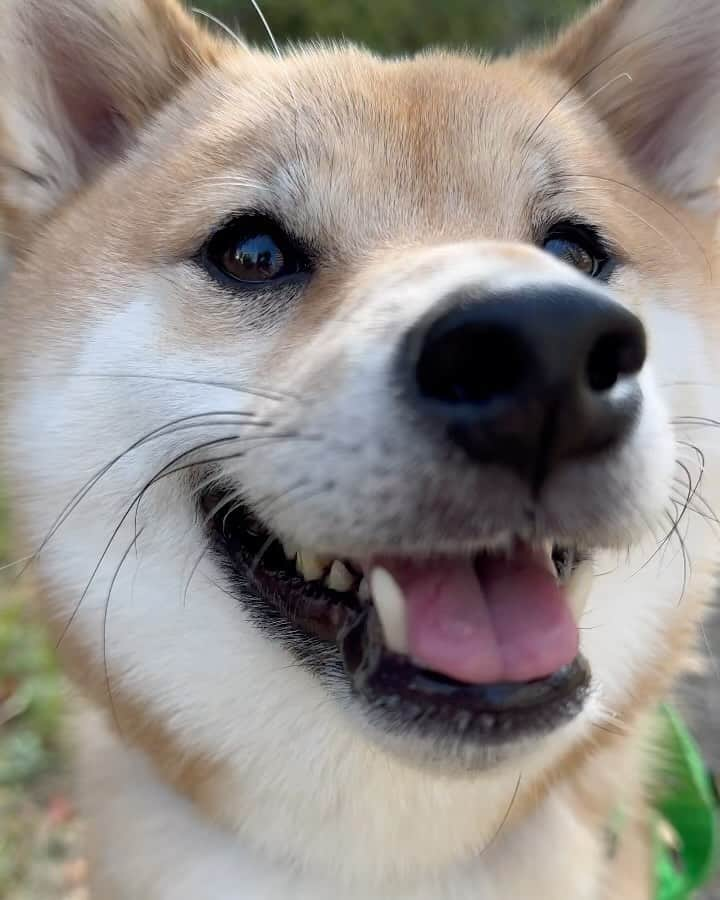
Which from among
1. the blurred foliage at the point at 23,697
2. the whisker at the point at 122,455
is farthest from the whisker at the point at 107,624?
the blurred foliage at the point at 23,697

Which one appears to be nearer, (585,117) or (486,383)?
(486,383)

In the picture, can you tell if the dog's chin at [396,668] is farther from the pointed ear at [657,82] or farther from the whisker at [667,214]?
the pointed ear at [657,82]

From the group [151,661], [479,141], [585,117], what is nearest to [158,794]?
[151,661]

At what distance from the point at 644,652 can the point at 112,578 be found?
3.35 ft

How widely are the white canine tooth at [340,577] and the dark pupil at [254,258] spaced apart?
551 mm

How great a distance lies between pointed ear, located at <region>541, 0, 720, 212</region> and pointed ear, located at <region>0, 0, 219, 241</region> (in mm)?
840

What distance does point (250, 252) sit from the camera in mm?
1632

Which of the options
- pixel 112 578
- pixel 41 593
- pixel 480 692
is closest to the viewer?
pixel 480 692

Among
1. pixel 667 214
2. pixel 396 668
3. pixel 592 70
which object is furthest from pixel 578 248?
pixel 396 668

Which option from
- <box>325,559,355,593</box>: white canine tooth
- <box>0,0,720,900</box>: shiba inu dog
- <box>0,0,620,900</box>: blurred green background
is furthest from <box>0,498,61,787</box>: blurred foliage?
<box>325,559,355,593</box>: white canine tooth

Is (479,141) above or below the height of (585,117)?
below

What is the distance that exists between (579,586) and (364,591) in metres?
0.38

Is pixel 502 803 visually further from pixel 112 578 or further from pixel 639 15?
pixel 639 15

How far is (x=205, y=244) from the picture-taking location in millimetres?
1619
